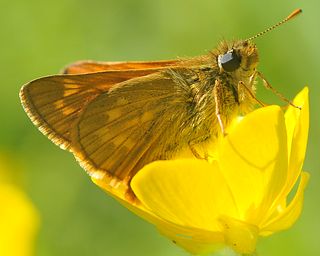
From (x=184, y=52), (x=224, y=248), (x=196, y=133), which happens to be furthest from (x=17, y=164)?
(x=224, y=248)

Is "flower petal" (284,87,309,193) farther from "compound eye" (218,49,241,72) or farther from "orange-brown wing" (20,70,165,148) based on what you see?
"orange-brown wing" (20,70,165,148)

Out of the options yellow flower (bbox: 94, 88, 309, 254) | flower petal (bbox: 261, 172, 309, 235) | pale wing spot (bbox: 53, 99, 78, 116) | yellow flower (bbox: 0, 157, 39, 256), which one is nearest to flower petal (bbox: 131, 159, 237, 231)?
yellow flower (bbox: 94, 88, 309, 254)

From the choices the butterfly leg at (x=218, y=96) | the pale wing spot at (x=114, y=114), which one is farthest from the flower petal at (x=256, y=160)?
the pale wing spot at (x=114, y=114)

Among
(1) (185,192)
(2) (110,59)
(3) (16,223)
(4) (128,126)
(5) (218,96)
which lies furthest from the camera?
(2) (110,59)

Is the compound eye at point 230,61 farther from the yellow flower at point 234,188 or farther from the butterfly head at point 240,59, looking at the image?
the yellow flower at point 234,188

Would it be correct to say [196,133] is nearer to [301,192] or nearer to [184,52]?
[301,192]

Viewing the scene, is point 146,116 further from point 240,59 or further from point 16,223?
point 16,223

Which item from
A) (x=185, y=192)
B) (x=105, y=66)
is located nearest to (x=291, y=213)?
(x=185, y=192)
